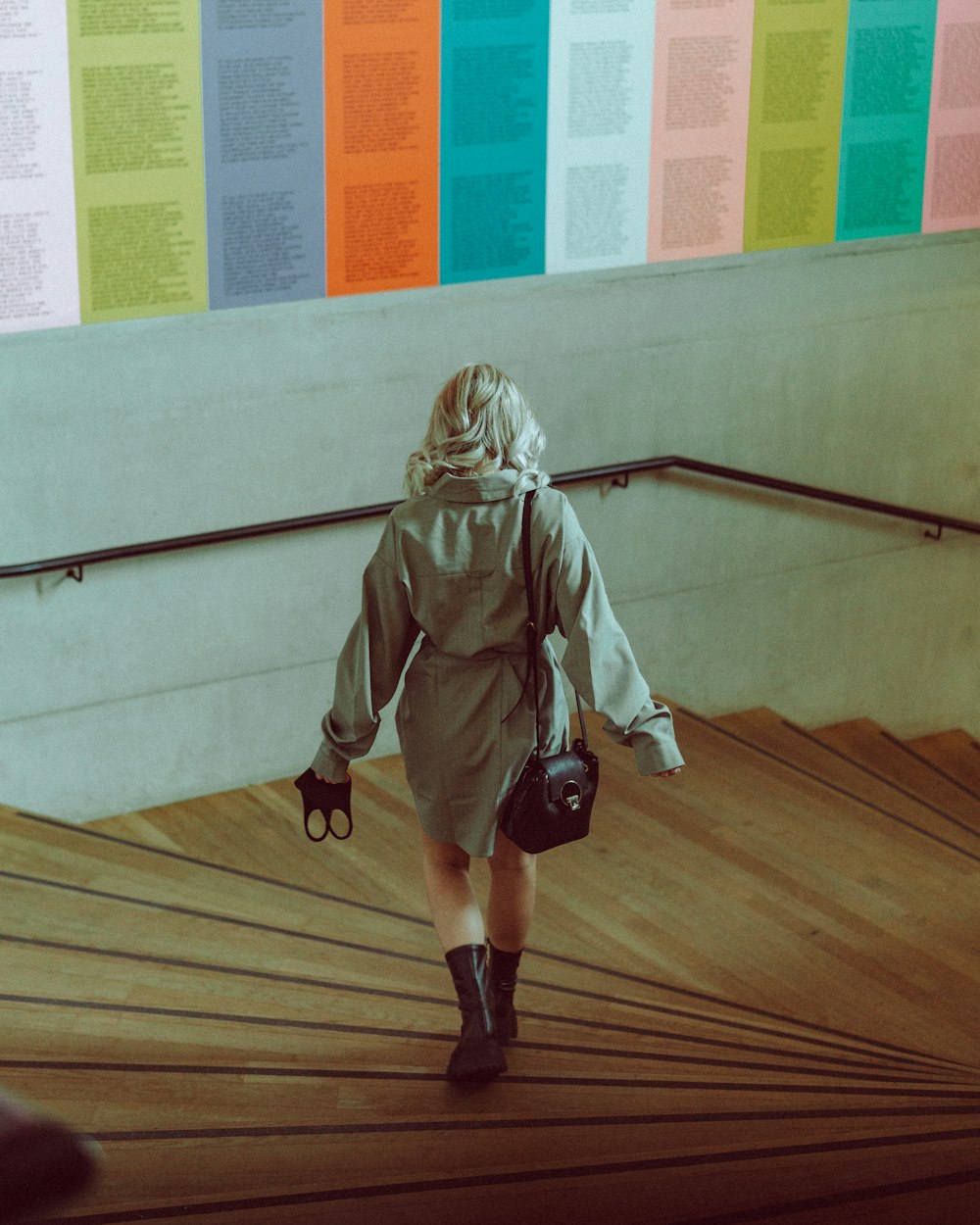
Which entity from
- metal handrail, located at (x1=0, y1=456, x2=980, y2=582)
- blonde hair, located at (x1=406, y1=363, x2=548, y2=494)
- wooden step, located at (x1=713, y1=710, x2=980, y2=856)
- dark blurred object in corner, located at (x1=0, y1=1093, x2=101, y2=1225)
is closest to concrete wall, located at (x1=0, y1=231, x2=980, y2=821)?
metal handrail, located at (x1=0, y1=456, x2=980, y2=582)

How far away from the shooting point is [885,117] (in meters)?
5.80

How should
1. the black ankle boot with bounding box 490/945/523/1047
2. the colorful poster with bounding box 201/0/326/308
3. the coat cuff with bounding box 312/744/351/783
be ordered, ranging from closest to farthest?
the coat cuff with bounding box 312/744/351/783
the black ankle boot with bounding box 490/945/523/1047
the colorful poster with bounding box 201/0/326/308

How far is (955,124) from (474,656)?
4047mm

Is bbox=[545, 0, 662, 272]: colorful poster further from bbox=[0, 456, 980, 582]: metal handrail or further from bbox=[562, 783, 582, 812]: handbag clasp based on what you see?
bbox=[562, 783, 582, 812]: handbag clasp

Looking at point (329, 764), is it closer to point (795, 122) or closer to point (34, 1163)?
point (34, 1163)

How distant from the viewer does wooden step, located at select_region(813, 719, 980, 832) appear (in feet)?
20.1

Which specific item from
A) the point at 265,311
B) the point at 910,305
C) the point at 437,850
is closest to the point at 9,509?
the point at 265,311

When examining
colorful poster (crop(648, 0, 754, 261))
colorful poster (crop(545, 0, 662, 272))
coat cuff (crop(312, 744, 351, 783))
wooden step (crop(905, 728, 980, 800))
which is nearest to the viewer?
coat cuff (crop(312, 744, 351, 783))

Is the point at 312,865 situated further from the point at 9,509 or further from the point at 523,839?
the point at 523,839

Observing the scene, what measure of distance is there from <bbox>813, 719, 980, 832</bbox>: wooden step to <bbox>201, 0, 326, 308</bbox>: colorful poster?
3.01 meters

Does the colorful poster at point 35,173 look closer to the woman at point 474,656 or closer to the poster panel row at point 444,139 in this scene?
the poster panel row at point 444,139

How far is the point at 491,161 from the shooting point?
16.5 feet

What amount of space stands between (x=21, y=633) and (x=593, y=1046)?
233 centimetres

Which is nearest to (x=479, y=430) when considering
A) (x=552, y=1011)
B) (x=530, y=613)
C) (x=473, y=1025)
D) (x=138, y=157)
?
(x=530, y=613)
